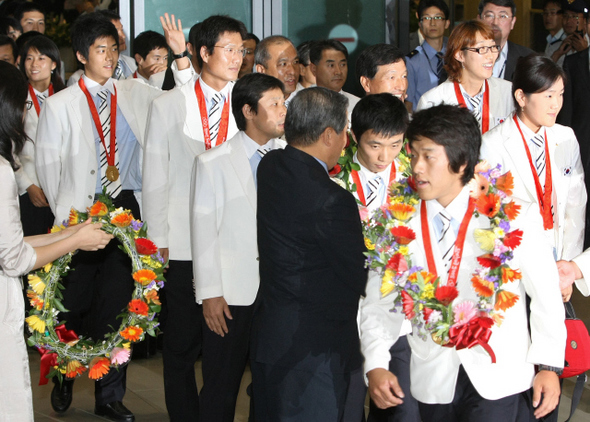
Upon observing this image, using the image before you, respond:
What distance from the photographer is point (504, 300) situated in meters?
2.65

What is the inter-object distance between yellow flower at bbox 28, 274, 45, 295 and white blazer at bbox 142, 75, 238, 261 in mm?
648

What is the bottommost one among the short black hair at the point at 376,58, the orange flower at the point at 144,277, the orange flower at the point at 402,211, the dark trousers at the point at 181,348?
the dark trousers at the point at 181,348

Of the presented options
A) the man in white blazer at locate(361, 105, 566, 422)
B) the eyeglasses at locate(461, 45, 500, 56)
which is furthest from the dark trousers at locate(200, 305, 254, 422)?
the eyeglasses at locate(461, 45, 500, 56)

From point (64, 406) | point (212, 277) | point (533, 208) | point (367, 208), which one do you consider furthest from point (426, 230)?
point (64, 406)

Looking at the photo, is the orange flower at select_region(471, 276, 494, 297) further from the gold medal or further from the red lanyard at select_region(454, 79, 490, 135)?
the gold medal

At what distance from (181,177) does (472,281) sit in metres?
2.12

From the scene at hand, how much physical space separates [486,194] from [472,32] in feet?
7.72

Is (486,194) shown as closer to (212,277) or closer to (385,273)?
(385,273)

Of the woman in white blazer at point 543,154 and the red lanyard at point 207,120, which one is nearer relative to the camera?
the woman in white blazer at point 543,154

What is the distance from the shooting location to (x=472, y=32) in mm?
4883

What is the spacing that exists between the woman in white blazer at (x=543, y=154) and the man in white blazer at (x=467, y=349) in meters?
1.40

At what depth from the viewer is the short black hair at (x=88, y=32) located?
15.9 ft

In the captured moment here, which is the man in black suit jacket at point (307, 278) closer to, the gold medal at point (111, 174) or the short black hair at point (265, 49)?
the gold medal at point (111, 174)

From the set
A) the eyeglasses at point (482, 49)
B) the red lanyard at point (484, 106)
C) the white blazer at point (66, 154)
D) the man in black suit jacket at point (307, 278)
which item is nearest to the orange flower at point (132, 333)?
the white blazer at point (66, 154)
